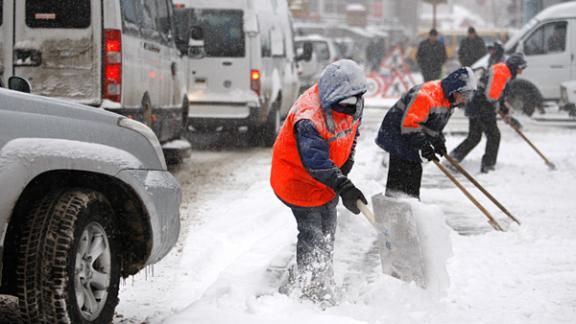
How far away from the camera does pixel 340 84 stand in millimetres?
4715

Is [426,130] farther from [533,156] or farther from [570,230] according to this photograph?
[533,156]

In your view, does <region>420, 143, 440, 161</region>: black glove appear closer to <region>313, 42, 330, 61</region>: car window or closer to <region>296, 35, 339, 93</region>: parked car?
<region>296, 35, 339, 93</region>: parked car

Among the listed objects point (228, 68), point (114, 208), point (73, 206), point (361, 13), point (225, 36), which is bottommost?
point (114, 208)

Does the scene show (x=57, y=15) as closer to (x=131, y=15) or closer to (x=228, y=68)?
(x=131, y=15)

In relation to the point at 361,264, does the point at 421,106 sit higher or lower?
higher

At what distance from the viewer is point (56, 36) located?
8.41 meters

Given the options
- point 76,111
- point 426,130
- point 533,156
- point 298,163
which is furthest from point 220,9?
point 76,111

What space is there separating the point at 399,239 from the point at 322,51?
2250 centimetres

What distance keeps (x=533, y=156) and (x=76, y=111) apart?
395 inches

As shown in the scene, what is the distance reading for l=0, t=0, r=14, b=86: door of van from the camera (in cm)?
830

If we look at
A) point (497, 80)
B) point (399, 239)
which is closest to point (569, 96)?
point (497, 80)

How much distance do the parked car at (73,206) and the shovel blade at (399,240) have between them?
122 centimetres

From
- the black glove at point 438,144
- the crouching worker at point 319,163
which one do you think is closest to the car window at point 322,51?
the black glove at point 438,144

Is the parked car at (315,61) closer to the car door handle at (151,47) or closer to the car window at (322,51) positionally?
the car window at (322,51)
